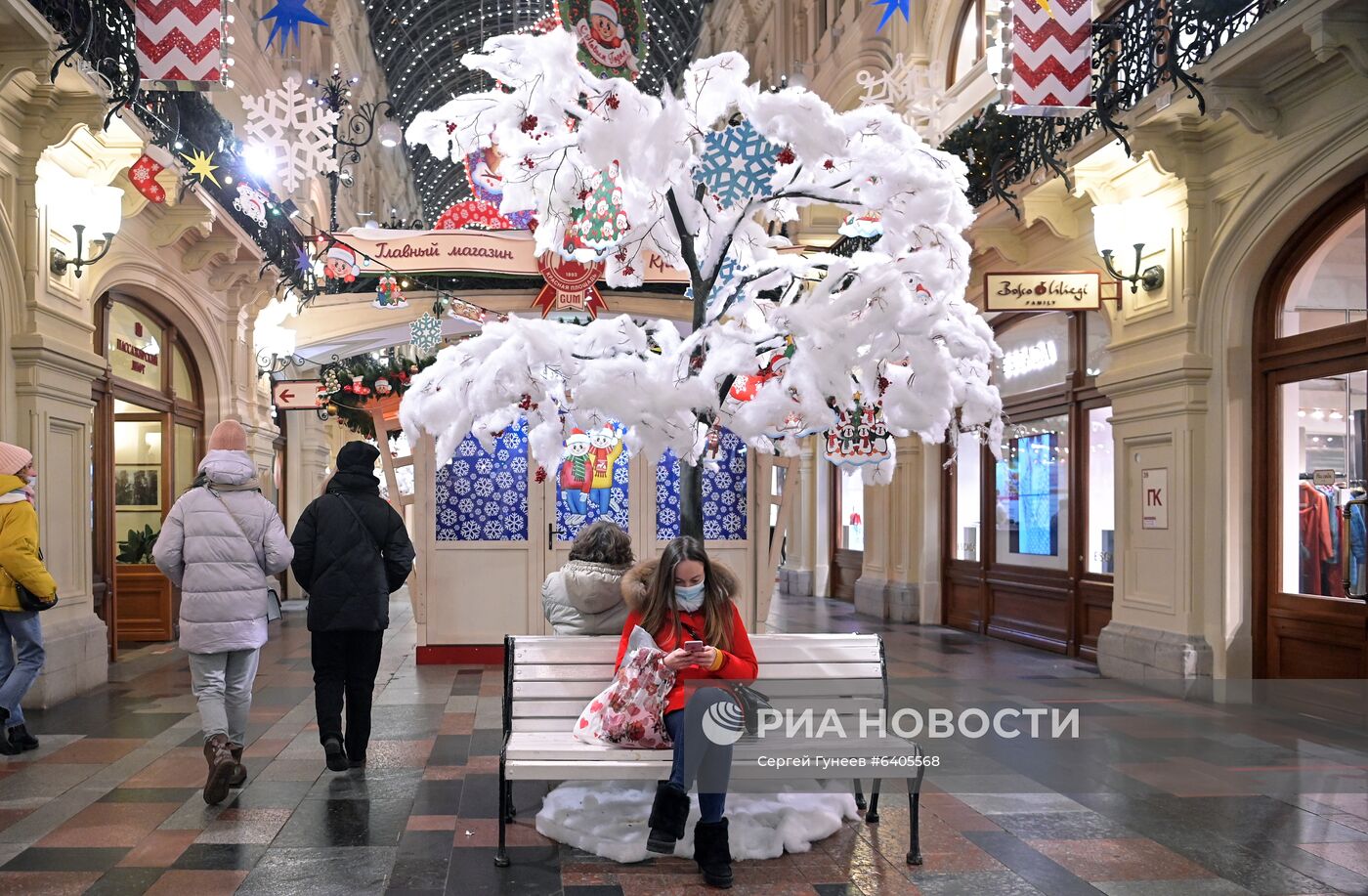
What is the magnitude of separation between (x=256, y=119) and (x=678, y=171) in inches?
266

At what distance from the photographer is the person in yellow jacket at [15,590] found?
265 inches

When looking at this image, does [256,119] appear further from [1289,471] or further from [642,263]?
[1289,471]

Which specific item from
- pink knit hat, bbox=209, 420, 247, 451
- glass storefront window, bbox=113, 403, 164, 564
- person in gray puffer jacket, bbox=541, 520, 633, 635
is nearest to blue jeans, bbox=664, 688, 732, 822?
person in gray puffer jacket, bbox=541, 520, 633, 635

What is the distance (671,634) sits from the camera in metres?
4.93

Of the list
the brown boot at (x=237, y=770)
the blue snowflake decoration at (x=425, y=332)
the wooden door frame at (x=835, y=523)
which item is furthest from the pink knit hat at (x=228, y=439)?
the wooden door frame at (x=835, y=523)

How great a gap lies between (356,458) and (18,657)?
2.58 meters

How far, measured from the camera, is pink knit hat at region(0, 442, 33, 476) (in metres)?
6.79

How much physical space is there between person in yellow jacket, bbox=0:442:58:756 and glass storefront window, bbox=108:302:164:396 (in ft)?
16.1

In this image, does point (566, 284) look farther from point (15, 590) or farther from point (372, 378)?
point (15, 590)

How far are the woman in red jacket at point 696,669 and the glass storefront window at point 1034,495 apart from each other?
8134mm

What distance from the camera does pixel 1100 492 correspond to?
1160 centimetres

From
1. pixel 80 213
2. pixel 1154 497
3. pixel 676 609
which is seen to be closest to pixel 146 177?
pixel 80 213

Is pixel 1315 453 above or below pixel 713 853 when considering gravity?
above

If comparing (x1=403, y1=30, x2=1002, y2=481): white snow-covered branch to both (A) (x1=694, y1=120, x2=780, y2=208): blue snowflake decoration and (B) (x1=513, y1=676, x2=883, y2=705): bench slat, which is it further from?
(B) (x1=513, y1=676, x2=883, y2=705): bench slat
